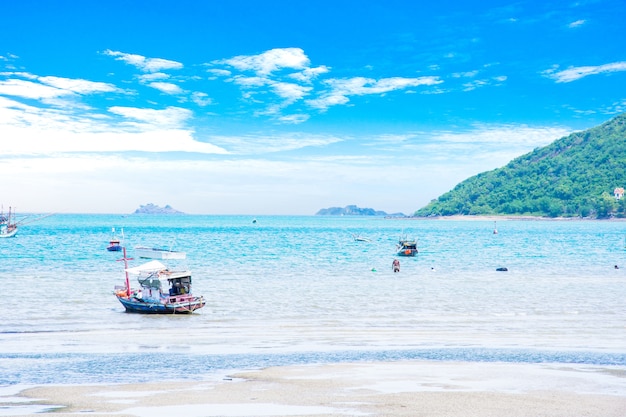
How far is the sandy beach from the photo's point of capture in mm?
16344

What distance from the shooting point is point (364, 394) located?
18.1 metres

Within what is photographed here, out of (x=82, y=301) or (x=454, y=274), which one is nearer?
(x=82, y=301)

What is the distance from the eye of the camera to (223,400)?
17531 mm

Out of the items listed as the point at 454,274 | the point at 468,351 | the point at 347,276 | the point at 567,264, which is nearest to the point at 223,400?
the point at 468,351

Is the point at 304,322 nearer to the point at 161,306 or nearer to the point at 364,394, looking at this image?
the point at 161,306

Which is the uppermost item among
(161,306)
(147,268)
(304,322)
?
(147,268)

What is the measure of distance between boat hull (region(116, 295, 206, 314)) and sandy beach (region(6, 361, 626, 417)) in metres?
17.2

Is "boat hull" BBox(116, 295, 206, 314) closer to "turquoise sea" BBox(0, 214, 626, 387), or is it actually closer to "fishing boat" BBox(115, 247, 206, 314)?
"fishing boat" BBox(115, 247, 206, 314)

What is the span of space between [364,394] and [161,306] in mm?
22888

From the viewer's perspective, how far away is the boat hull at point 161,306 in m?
38.2

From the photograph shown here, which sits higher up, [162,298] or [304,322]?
[162,298]

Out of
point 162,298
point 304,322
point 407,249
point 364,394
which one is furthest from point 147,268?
point 407,249

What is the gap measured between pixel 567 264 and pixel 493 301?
129ft

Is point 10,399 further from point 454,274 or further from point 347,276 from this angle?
point 454,274
